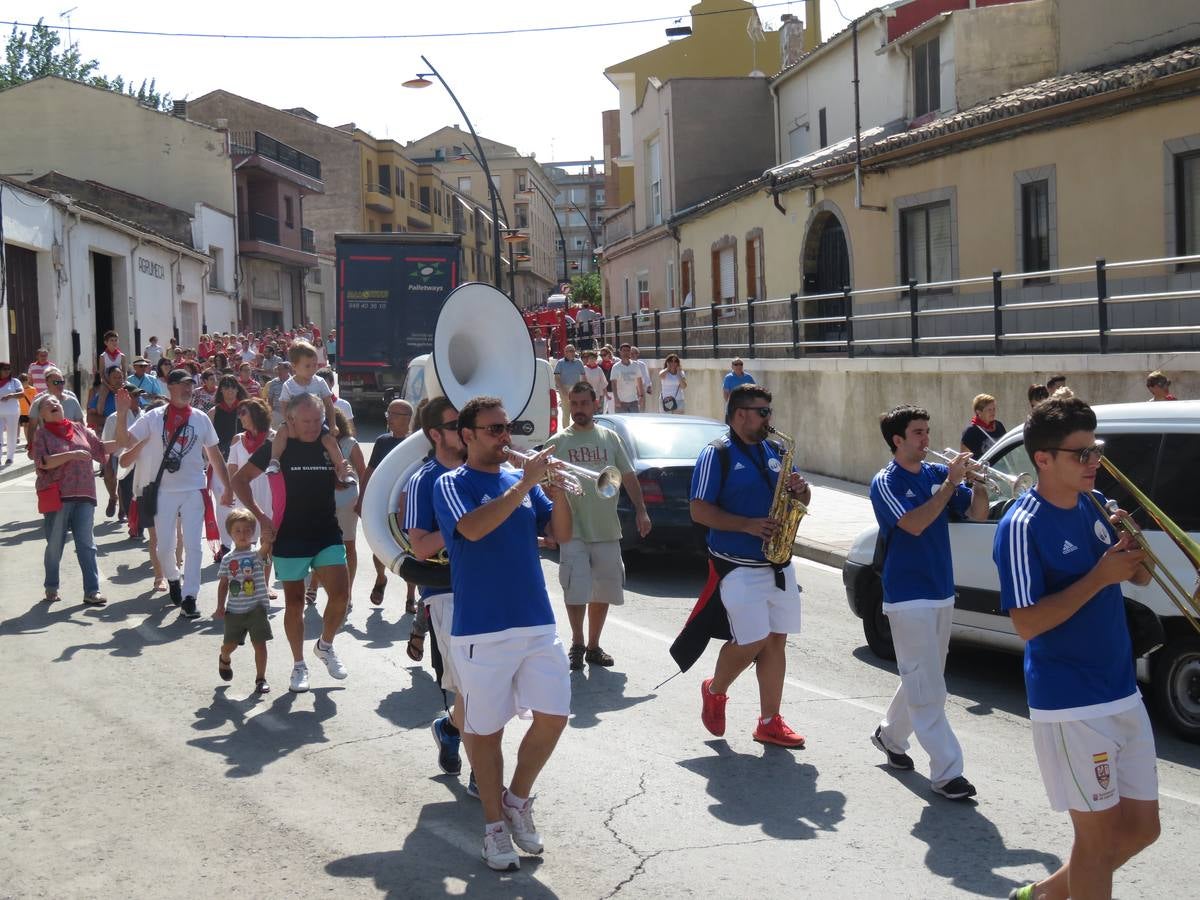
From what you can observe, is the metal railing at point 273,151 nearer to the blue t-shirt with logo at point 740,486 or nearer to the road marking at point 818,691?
the road marking at point 818,691

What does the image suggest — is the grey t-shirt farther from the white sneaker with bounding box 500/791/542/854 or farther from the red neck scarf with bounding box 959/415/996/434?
the white sneaker with bounding box 500/791/542/854

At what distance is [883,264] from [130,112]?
31558 millimetres

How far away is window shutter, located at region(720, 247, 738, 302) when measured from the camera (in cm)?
2897

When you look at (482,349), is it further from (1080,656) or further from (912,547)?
(1080,656)

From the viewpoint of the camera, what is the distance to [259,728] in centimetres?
712

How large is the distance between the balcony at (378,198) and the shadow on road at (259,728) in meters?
59.8

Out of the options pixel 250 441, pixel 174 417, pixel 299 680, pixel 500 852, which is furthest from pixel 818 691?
pixel 174 417

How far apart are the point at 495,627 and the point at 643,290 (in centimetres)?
3293

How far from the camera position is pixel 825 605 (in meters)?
10.8

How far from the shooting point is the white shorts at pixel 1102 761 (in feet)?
12.7

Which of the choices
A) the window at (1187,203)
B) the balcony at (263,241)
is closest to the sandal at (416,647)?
the window at (1187,203)

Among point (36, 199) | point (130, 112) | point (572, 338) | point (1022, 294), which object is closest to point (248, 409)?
point (1022, 294)

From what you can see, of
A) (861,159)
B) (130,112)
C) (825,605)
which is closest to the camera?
(825,605)

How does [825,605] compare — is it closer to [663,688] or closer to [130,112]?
[663,688]
